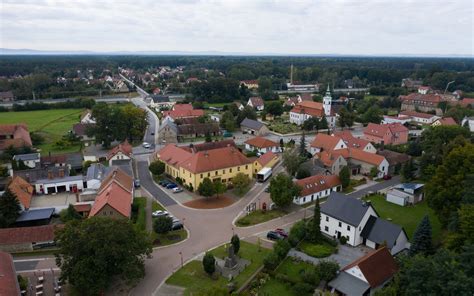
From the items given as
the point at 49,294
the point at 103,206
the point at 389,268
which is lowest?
the point at 49,294

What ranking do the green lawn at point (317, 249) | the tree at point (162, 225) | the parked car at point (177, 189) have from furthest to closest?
the parked car at point (177, 189)
the tree at point (162, 225)
the green lawn at point (317, 249)

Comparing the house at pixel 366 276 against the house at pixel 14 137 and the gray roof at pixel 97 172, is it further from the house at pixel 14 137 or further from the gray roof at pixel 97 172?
the house at pixel 14 137

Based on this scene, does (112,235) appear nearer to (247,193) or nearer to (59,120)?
(247,193)

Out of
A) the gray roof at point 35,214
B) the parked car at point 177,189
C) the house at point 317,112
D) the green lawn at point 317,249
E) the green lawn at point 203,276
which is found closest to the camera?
the green lawn at point 203,276

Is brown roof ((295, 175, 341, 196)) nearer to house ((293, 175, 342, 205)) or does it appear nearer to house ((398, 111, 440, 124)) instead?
house ((293, 175, 342, 205))

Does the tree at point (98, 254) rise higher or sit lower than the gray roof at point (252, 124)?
lower

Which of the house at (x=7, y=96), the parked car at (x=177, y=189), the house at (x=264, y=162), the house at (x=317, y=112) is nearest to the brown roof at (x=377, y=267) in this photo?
the parked car at (x=177, y=189)

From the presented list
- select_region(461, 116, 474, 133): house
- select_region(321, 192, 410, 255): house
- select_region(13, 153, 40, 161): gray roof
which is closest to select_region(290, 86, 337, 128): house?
select_region(461, 116, 474, 133): house

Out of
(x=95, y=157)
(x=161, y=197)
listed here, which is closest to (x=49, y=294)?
(x=161, y=197)
